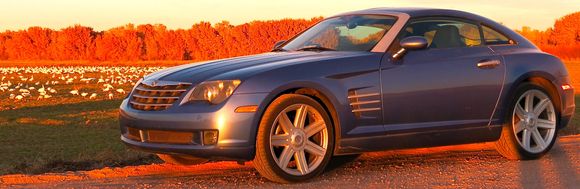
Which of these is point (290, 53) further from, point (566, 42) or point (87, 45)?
point (566, 42)

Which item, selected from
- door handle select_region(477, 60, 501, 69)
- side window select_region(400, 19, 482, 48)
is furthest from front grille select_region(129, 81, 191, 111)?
door handle select_region(477, 60, 501, 69)

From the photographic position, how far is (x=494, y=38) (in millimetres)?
8312

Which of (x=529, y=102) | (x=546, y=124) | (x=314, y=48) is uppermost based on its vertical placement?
(x=314, y=48)

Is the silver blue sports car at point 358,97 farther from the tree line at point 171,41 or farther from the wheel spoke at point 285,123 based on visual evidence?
the tree line at point 171,41

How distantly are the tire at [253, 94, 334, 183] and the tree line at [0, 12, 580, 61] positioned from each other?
246 feet

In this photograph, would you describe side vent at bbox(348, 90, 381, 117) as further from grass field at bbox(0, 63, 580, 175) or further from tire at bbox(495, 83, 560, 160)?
grass field at bbox(0, 63, 580, 175)

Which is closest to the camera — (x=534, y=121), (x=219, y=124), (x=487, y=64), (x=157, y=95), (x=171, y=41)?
(x=219, y=124)

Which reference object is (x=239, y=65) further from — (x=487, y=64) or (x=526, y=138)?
(x=526, y=138)

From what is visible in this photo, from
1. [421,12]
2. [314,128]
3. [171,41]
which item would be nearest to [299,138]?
[314,128]

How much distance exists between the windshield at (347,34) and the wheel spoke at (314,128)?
0.95 meters

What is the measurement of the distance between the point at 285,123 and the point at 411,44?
138 centimetres

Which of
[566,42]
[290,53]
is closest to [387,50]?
[290,53]

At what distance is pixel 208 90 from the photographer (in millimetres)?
6512

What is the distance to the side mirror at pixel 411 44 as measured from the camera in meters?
7.22
